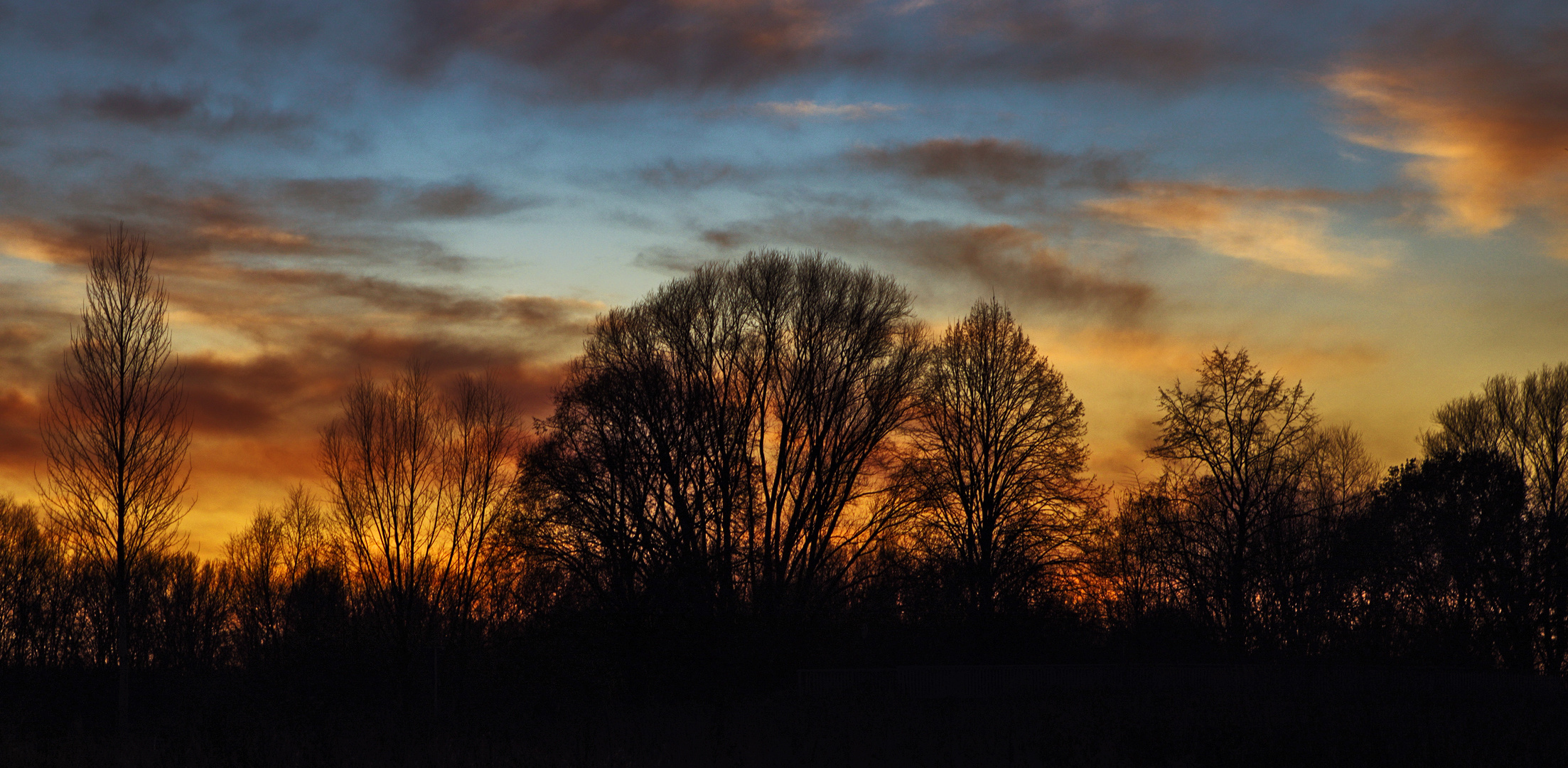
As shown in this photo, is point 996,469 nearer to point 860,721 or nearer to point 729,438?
point 729,438

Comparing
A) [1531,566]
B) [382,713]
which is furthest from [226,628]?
[1531,566]

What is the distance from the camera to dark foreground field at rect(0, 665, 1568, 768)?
1920cm

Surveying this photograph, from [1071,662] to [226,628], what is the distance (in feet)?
176

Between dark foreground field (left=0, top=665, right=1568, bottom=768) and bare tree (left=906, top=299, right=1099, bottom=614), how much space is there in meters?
4.63

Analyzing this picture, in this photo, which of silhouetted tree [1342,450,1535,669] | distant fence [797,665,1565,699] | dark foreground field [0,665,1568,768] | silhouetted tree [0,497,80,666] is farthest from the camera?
silhouetted tree [0,497,80,666]

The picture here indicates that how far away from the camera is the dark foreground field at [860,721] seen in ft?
63.0

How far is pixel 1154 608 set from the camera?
3909cm

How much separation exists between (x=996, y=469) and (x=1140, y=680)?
9271mm

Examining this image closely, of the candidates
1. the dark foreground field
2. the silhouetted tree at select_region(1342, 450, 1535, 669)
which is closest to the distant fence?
the dark foreground field

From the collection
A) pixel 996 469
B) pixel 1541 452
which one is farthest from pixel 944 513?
pixel 1541 452

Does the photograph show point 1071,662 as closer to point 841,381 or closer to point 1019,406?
point 1019,406

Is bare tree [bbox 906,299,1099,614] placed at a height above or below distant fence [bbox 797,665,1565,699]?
above

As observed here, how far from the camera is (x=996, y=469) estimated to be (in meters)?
38.2

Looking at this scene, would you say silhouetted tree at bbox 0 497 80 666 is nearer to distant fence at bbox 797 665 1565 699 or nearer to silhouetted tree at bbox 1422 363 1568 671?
distant fence at bbox 797 665 1565 699
